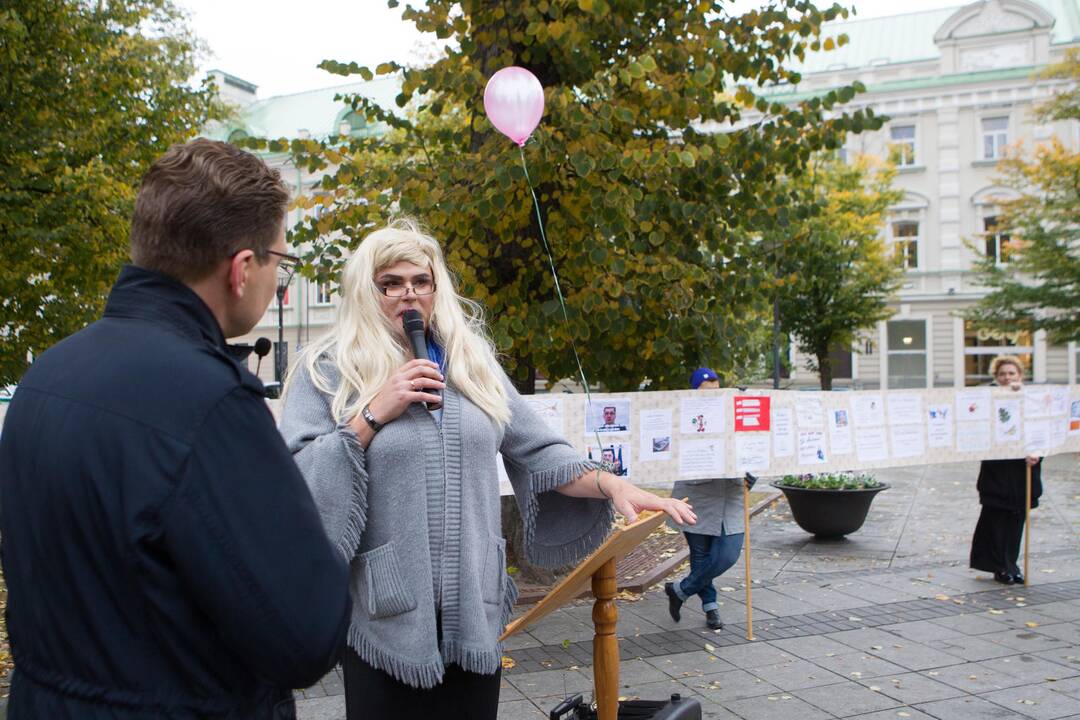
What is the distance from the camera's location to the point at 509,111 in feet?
19.3

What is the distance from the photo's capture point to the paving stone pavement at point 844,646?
16.4ft

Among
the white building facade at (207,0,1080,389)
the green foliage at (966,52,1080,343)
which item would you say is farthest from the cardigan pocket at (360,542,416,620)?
the white building facade at (207,0,1080,389)

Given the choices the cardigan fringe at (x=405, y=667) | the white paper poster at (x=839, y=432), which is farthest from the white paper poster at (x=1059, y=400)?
the cardigan fringe at (x=405, y=667)

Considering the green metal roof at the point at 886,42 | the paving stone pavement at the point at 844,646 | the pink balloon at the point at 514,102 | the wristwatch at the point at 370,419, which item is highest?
the green metal roof at the point at 886,42

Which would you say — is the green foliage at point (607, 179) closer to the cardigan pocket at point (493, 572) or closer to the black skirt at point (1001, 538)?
the black skirt at point (1001, 538)

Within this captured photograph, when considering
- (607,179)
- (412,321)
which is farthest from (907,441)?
(412,321)

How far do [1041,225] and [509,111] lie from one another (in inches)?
877

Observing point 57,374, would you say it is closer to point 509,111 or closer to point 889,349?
point 509,111

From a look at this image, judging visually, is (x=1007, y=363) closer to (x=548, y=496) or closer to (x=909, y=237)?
(x=548, y=496)

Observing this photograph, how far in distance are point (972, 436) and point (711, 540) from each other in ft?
8.22

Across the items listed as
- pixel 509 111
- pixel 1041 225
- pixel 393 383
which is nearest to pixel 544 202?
pixel 509 111

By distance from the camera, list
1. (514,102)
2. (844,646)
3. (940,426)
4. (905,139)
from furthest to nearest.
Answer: (905,139) → (940,426) → (844,646) → (514,102)

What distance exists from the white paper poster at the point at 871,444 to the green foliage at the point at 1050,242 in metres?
18.8

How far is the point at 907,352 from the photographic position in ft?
132
